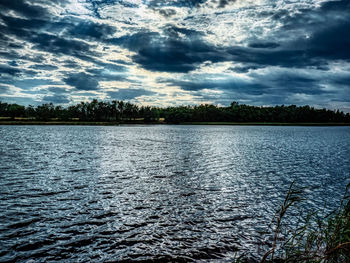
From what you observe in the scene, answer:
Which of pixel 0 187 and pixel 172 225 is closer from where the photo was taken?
pixel 172 225

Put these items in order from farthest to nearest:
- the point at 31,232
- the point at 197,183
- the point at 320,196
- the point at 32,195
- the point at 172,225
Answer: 1. the point at 197,183
2. the point at 320,196
3. the point at 32,195
4. the point at 172,225
5. the point at 31,232

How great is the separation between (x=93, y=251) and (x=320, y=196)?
20141 millimetres

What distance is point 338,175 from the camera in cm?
3164

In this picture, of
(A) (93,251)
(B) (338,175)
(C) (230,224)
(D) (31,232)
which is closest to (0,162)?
(D) (31,232)

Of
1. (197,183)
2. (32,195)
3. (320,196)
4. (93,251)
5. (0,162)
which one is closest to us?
(93,251)

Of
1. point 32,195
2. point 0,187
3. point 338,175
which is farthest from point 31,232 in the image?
point 338,175

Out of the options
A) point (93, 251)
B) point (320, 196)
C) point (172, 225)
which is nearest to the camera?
point (93, 251)

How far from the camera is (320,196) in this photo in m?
22.1

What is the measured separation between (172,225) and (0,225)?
405 inches

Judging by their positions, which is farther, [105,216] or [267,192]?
[267,192]

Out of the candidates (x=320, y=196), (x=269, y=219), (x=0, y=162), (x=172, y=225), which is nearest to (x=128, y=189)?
(x=172, y=225)

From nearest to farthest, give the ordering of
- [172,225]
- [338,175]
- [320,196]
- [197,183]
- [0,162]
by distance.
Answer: [172,225] → [320,196] → [197,183] → [338,175] → [0,162]

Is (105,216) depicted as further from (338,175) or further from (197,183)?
(338,175)

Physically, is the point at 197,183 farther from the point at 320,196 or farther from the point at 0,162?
the point at 0,162
